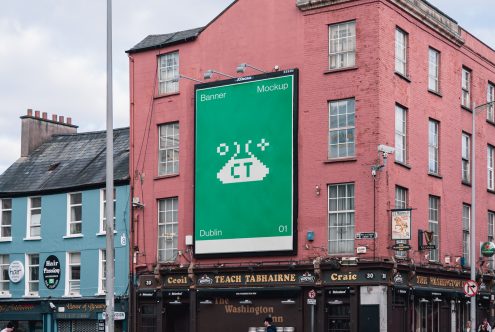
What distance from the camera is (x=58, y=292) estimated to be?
4662 centimetres

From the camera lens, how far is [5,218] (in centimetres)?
4959

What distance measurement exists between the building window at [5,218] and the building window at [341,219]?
1895cm

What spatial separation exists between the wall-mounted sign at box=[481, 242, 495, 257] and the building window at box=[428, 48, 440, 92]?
24.7 feet

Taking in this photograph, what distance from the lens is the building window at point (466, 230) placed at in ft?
144

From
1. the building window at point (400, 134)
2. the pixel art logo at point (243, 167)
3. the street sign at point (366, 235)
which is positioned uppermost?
the building window at point (400, 134)

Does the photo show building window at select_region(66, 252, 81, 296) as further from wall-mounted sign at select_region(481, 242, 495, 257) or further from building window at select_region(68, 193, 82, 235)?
wall-mounted sign at select_region(481, 242, 495, 257)

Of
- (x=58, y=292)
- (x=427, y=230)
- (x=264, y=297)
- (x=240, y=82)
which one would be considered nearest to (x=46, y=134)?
(x=58, y=292)

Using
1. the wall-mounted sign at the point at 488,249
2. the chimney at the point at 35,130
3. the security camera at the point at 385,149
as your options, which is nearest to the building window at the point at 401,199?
the security camera at the point at 385,149

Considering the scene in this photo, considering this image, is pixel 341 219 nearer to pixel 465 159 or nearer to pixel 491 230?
pixel 465 159

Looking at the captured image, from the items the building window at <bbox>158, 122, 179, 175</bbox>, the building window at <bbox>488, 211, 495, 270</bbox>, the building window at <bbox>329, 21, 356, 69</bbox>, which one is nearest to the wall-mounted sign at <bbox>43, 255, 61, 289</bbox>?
the building window at <bbox>158, 122, 179, 175</bbox>

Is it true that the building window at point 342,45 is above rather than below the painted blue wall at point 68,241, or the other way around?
above

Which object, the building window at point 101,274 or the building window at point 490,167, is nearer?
the building window at point 101,274

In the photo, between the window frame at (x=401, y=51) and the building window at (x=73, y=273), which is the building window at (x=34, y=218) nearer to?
the building window at (x=73, y=273)

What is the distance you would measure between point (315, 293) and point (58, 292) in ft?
48.5
